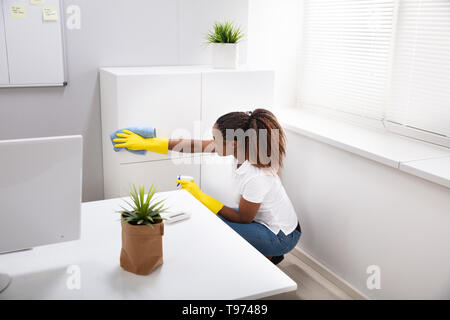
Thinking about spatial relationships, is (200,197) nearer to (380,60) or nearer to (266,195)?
(266,195)

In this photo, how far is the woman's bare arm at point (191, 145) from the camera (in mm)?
2578

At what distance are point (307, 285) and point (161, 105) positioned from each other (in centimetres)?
127

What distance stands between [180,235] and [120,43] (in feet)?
4.94

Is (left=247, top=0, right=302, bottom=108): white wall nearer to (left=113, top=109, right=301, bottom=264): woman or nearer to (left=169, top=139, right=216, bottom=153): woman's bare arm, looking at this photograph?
(left=169, top=139, right=216, bottom=153): woman's bare arm

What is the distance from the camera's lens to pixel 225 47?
107 inches

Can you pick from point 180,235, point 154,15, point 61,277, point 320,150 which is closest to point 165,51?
point 154,15

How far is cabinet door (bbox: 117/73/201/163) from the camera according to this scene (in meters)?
2.43

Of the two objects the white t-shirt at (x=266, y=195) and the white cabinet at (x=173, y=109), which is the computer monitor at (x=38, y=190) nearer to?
the white t-shirt at (x=266, y=195)

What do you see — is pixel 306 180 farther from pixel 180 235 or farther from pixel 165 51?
pixel 180 235

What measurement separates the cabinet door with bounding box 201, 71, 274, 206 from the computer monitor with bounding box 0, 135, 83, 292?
1400 mm

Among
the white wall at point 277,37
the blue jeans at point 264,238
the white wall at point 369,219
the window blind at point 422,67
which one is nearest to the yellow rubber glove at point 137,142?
the blue jeans at point 264,238

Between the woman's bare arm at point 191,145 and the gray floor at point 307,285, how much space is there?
830mm

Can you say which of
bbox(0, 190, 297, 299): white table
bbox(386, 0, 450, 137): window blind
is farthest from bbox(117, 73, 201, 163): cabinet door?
bbox(386, 0, 450, 137): window blind

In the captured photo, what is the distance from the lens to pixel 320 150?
267 cm
